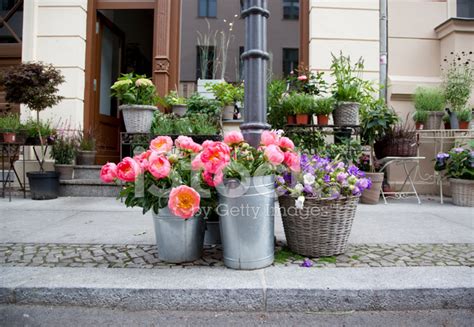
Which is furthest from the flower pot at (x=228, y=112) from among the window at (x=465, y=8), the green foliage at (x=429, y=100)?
the window at (x=465, y=8)

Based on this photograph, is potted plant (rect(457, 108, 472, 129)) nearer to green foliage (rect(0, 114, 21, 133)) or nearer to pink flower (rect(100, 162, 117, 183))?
pink flower (rect(100, 162, 117, 183))

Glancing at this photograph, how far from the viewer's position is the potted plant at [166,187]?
187 cm

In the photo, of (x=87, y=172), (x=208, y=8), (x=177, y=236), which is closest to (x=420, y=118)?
(x=177, y=236)

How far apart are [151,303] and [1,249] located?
1.49m

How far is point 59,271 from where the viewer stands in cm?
193

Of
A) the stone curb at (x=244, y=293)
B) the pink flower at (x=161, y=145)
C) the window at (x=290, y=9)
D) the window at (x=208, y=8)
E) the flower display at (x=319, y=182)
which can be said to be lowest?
the stone curb at (x=244, y=293)

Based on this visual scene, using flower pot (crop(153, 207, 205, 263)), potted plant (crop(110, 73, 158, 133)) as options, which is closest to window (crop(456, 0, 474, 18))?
potted plant (crop(110, 73, 158, 133))

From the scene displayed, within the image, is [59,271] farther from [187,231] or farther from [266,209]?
[266,209]

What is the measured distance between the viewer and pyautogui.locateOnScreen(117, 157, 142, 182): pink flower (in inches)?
72.7

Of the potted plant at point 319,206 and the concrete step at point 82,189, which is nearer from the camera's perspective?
the potted plant at point 319,206

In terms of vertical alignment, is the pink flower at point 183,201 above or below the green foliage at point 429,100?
below

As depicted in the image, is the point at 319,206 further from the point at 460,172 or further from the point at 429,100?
the point at 429,100

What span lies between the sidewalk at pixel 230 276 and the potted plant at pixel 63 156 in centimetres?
208

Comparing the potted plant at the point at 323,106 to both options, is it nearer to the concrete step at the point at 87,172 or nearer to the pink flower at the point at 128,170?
the pink flower at the point at 128,170
